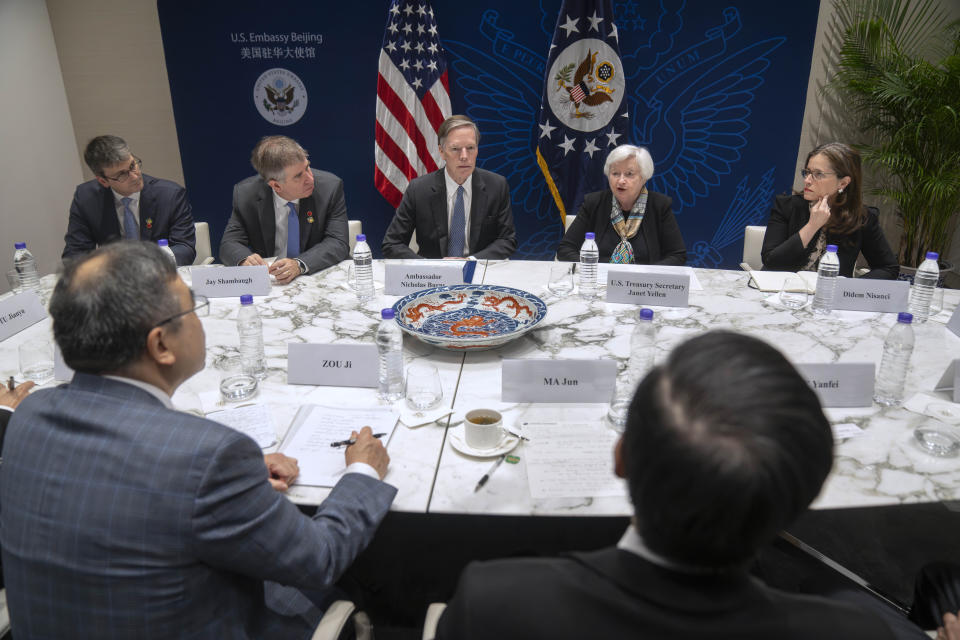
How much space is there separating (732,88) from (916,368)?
3.33 m

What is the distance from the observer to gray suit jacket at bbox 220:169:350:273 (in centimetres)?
340

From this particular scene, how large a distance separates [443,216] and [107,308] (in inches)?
107

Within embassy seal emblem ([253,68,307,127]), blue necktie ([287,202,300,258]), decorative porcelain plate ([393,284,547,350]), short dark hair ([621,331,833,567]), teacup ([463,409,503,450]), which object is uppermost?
embassy seal emblem ([253,68,307,127])

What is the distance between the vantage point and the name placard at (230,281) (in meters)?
2.65

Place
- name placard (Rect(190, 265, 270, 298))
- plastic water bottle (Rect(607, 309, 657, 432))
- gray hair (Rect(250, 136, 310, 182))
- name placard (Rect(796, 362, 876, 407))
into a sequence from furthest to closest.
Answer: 1. gray hair (Rect(250, 136, 310, 182))
2. name placard (Rect(190, 265, 270, 298))
3. plastic water bottle (Rect(607, 309, 657, 432))
4. name placard (Rect(796, 362, 876, 407))

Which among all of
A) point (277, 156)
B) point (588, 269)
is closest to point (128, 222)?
point (277, 156)

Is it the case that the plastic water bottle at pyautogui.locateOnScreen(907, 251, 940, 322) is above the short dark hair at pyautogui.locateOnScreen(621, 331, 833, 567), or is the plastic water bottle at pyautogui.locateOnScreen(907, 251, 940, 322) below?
below

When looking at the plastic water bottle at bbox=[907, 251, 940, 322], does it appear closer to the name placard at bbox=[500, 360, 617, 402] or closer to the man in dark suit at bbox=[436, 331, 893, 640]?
the name placard at bbox=[500, 360, 617, 402]

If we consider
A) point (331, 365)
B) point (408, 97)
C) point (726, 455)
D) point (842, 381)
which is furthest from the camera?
point (408, 97)

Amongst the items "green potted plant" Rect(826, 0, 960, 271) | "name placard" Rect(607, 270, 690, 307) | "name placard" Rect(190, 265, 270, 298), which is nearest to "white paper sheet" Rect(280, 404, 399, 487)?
"name placard" Rect(190, 265, 270, 298)

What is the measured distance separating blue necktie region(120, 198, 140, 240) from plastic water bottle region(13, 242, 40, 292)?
82 cm

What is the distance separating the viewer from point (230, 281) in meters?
2.68

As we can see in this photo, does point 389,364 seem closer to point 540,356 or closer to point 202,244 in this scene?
point 540,356

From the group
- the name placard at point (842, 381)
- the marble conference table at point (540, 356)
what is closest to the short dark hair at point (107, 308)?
the marble conference table at point (540, 356)
